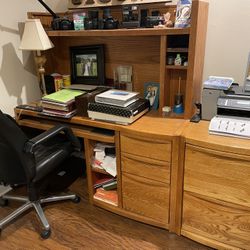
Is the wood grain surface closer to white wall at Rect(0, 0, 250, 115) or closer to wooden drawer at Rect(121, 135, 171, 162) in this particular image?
wooden drawer at Rect(121, 135, 171, 162)

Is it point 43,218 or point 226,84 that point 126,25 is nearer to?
point 226,84

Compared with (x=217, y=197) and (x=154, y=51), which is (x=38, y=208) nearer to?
(x=217, y=197)

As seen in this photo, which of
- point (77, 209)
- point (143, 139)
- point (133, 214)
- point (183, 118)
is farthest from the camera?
point (77, 209)

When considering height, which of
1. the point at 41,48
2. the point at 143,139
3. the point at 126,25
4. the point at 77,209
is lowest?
the point at 77,209

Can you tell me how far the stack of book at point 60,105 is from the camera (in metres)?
1.74

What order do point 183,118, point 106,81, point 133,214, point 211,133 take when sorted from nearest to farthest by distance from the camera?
1. point 211,133
2. point 183,118
3. point 133,214
4. point 106,81

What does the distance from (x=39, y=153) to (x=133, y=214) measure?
2.53 feet

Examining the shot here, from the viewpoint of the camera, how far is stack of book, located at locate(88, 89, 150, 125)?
61.7 inches

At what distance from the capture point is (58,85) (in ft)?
7.07

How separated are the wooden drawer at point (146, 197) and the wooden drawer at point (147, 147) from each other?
0.59ft

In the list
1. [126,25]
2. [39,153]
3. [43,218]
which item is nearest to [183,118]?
[126,25]

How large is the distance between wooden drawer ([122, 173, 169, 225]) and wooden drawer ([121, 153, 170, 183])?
0.04 meters

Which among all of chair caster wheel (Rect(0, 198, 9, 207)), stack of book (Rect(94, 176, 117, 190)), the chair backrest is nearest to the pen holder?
stack of book (Rect(94, 176, 117, 190))

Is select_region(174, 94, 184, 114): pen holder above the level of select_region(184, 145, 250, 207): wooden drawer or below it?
above
